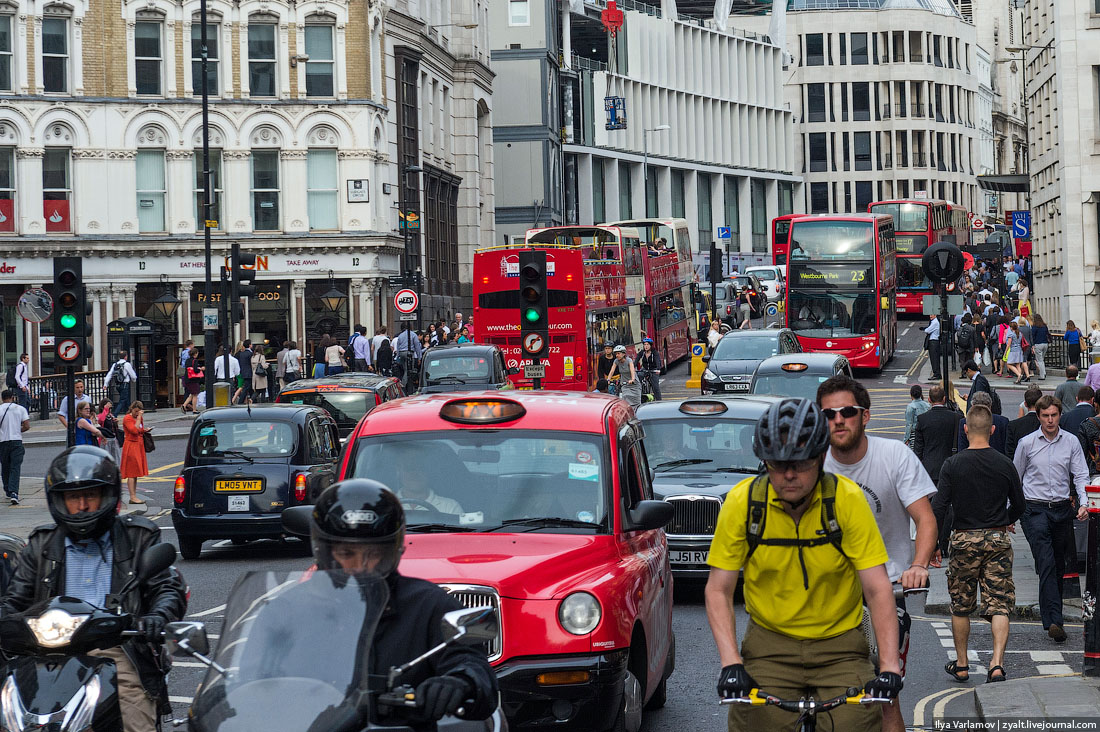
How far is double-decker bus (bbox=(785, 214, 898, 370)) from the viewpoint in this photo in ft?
148

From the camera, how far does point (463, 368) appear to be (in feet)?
98.4

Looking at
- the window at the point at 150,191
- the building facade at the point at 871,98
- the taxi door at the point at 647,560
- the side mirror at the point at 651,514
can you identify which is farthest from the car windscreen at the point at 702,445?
the building facade at the point at 871,98

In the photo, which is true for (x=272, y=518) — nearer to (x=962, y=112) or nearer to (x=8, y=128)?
(x=8, y=128)

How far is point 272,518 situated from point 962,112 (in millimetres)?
126326

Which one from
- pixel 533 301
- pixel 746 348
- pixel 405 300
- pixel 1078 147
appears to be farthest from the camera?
pixel 1078 147

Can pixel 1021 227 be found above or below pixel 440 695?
above

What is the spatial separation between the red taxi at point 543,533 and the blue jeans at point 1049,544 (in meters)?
4.08

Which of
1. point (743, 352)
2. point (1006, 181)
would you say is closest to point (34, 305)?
point (743, 352)

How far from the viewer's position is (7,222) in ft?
163

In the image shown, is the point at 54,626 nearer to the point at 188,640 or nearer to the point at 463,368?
the point at 188,640

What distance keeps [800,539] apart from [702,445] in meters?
9.54

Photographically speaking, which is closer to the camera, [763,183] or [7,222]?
[7,222]

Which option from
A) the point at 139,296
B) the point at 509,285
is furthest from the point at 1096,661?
the point at 139,296

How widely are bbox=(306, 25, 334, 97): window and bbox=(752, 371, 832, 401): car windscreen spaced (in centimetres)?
3291
